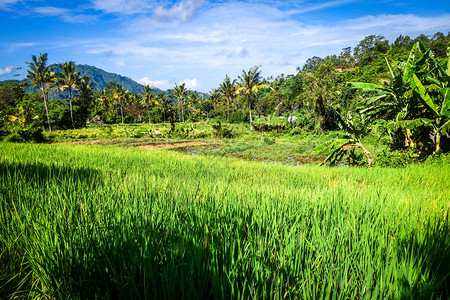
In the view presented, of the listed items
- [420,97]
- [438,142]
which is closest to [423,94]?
[420,97]

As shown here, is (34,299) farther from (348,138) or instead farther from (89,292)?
(348,138)

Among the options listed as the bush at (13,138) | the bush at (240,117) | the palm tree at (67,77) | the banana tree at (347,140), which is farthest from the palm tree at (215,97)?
the banana tree at (347,140)

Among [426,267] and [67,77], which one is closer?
[426,267]

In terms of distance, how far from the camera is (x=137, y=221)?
56.1 inches

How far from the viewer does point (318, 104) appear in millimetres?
24688

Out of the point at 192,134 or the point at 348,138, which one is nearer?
the point at 348,138

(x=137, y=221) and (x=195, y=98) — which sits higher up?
(x=195, y=98)

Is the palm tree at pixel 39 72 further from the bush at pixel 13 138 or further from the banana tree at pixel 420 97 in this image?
the banana tree at pixel 420 97

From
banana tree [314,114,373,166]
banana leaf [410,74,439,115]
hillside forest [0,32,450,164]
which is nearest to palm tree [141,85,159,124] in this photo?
hillside forest [0,32,450,164]

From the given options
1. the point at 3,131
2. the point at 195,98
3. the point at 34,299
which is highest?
the point at 195,98

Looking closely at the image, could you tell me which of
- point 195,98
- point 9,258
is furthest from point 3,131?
point 195,98

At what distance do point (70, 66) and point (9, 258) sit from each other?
1468 inches

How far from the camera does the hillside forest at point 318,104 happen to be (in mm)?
5588

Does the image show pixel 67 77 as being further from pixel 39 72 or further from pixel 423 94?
pixel 423 94
